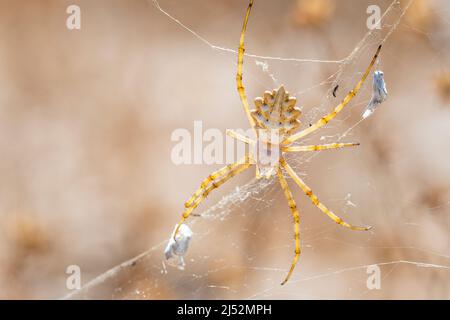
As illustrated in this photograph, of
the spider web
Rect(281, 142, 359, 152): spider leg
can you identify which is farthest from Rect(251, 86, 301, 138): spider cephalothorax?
the spider web

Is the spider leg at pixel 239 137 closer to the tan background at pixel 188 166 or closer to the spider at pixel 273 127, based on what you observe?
the spider at pixel 273 127

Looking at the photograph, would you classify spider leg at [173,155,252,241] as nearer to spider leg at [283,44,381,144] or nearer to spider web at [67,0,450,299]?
spider leg at [283,44,381,144]

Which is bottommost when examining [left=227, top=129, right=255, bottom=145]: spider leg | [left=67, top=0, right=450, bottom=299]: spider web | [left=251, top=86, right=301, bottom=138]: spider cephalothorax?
[left=67, top=0, right=450, bottom=299]: spider web

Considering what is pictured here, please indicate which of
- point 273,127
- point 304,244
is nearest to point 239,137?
point 273,127

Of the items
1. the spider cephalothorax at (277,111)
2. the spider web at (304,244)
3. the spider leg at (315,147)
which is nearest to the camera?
the spider cephalothorax at (277,111)

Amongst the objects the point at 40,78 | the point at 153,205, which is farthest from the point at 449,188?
the point at 40,78

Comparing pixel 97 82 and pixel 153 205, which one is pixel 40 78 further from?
pixel 153 205

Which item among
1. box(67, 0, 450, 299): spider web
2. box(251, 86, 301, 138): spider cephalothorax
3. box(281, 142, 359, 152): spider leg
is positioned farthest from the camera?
box(67, 0, 450, 299): spider web

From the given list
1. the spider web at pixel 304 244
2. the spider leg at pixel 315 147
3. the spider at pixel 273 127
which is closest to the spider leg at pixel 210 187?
the spider at pixel 273 127

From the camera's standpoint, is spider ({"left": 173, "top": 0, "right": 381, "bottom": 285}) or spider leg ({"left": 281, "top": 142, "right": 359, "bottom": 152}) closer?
spider ({"left": 173, "top": 0, "right": 381, "bottom": 285})
